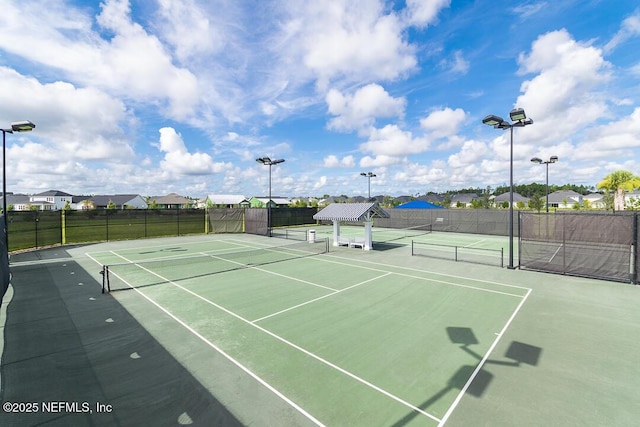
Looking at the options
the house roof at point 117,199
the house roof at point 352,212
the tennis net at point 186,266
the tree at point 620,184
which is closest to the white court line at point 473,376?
the tennis net at point 186,266

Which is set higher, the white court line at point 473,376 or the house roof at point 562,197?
the house roof at point 562,197

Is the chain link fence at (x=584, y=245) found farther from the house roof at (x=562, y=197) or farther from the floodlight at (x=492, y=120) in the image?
the house roof at (x=562, y=197)

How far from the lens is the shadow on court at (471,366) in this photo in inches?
202

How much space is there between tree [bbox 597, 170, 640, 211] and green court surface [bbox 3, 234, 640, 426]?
123 ft

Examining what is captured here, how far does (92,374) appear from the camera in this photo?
5785mm

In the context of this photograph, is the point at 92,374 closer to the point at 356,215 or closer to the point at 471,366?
the point at 471,366

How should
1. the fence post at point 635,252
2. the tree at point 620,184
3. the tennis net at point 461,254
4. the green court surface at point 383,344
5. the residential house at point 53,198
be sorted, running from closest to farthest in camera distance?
the green court surface at point 383,344, the fence post at point 635,252, the tennis net at point 461,254, the tree at point 620,184, the residential house at point 53,198

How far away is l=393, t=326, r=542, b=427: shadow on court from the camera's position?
16.8ft

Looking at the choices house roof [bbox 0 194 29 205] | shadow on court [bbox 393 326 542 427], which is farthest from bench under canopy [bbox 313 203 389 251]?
house roof [bbox 0 194 29 205]

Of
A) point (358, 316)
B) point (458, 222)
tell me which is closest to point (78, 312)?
point (358, 316)

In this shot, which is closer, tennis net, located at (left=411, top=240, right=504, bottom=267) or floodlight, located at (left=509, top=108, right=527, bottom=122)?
floodlight, located at (left=509, top=108, right=527, bottom=122)

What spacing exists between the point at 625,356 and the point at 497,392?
12.4 feet

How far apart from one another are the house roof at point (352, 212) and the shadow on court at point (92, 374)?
47.6 ft

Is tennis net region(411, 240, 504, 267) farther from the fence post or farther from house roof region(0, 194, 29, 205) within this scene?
house roof region(0, 194, 29, 205)
